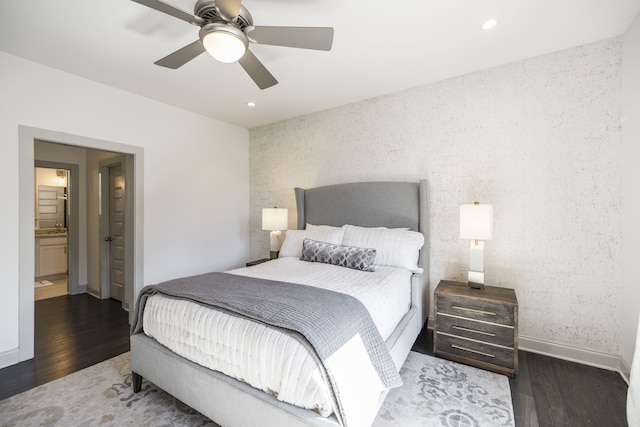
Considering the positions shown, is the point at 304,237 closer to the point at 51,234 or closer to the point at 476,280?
the point at 476,280

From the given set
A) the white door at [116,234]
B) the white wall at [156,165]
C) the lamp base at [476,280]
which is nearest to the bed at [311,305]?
the lamp base at [476,280]

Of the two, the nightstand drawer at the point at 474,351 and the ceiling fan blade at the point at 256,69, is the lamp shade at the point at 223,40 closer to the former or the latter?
the ceiling fan blade at the point at 256,69

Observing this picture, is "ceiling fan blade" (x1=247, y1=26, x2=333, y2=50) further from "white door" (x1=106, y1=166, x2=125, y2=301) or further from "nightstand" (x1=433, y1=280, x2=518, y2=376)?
"white door" (x1=106, y1=166, x2=125, y2=301)

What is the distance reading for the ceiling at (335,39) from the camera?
191 centimetres

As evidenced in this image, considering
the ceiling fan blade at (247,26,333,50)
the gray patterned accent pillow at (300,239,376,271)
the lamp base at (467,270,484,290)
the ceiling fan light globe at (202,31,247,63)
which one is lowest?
the lamp base at (467,270,484,290)

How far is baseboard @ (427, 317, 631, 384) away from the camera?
2.21 metres

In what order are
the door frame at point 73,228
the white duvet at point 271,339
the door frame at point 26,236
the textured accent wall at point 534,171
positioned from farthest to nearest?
the door frame at point 73,228 < the door frame at point 26,236 < the textured accent wall at point 534,171 < the white duvet at point 271,339

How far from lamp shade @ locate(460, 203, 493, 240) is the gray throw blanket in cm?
134

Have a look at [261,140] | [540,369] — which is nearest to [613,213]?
[540,369]

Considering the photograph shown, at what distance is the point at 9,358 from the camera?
2.43 meters

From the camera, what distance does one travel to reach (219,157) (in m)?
4.25

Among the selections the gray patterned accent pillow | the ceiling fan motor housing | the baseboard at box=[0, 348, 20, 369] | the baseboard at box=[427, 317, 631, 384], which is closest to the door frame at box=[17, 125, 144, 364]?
the baseboard at box=[0, 348, 20, 369]

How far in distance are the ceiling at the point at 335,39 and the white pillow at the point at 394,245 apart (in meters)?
1.64

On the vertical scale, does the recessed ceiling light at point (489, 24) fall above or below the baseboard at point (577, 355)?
above
